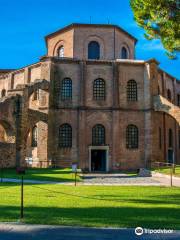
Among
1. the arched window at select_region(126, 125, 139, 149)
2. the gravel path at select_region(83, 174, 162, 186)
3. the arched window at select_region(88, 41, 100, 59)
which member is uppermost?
the arched window at select_region(88, 41, 100, 59)

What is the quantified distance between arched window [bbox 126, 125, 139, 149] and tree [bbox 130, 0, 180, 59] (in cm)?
1755

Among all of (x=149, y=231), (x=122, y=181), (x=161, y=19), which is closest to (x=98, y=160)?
(x=122, y=181)

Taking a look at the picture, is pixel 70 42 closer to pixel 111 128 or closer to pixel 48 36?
pixel 48 36

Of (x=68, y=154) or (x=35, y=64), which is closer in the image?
(x=68, y=154)

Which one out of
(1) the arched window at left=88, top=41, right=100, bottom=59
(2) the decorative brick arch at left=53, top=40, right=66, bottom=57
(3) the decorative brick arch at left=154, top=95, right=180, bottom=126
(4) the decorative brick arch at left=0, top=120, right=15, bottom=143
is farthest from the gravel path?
(2) the decorative brick arch at left=53, top=40, right=66, bottom=57

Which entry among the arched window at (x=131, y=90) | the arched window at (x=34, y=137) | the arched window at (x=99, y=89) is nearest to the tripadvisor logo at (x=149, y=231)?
the arched window at (x=34, y=137)

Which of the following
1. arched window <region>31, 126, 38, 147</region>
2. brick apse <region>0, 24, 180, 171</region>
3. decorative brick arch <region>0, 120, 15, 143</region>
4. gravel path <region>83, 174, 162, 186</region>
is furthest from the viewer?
arched window <region>31, 126, 38, 147</region>

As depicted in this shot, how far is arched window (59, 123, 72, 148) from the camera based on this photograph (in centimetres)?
3647

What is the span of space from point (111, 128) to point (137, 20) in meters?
18.2

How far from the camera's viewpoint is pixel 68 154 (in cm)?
3612

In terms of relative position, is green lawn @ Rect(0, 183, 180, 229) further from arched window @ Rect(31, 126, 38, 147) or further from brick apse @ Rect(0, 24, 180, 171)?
arched window @ Rect(31, 126, 38, 147)

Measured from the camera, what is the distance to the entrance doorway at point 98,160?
37031 millimetres

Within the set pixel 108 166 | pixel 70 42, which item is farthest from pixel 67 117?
pixel 70 42

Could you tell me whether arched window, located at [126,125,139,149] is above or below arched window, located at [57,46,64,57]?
below
